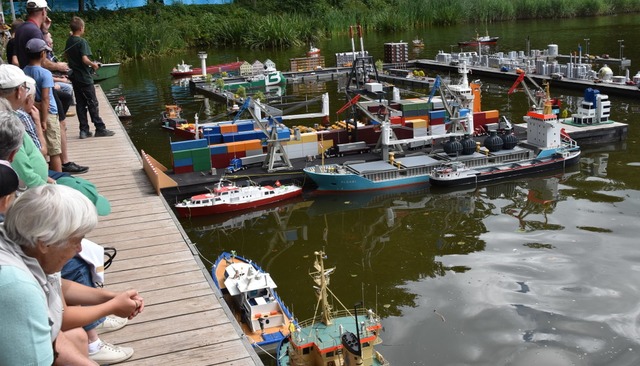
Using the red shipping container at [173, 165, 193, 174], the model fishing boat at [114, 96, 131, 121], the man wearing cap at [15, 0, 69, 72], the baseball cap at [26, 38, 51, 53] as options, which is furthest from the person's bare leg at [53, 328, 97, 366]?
the model fishing boat at [114, 96, 131, 121]

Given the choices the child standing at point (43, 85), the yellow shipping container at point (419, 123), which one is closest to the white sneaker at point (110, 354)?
the child standing at point (43, 85)

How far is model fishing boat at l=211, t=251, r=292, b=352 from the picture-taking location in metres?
7.57

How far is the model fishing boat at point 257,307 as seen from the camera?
757 centimetres

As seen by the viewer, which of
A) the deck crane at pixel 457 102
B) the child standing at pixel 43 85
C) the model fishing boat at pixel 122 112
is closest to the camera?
the child standing at pixel 43 85

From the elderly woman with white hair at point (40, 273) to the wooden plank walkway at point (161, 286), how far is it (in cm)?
126

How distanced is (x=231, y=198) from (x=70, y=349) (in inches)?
382

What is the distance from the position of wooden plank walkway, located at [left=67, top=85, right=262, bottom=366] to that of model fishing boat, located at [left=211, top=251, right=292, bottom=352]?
1.33 meters

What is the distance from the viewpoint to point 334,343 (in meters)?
6.54

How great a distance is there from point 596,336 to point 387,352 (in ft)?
8.04

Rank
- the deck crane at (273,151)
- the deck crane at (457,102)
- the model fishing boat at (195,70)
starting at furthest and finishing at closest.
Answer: the model fishing boat at (195,70)
the deck crane at (457,102)
the deck crane at (273,151)

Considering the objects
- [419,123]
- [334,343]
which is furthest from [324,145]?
[334,343]

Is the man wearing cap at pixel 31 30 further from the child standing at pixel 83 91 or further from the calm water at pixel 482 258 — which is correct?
the calm water at pixel 482 258

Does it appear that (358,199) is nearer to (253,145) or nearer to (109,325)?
(253,145)

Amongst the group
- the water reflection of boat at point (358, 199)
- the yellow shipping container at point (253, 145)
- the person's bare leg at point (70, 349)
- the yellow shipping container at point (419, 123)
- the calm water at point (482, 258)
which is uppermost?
the person's bare leg at point (70, 349)
